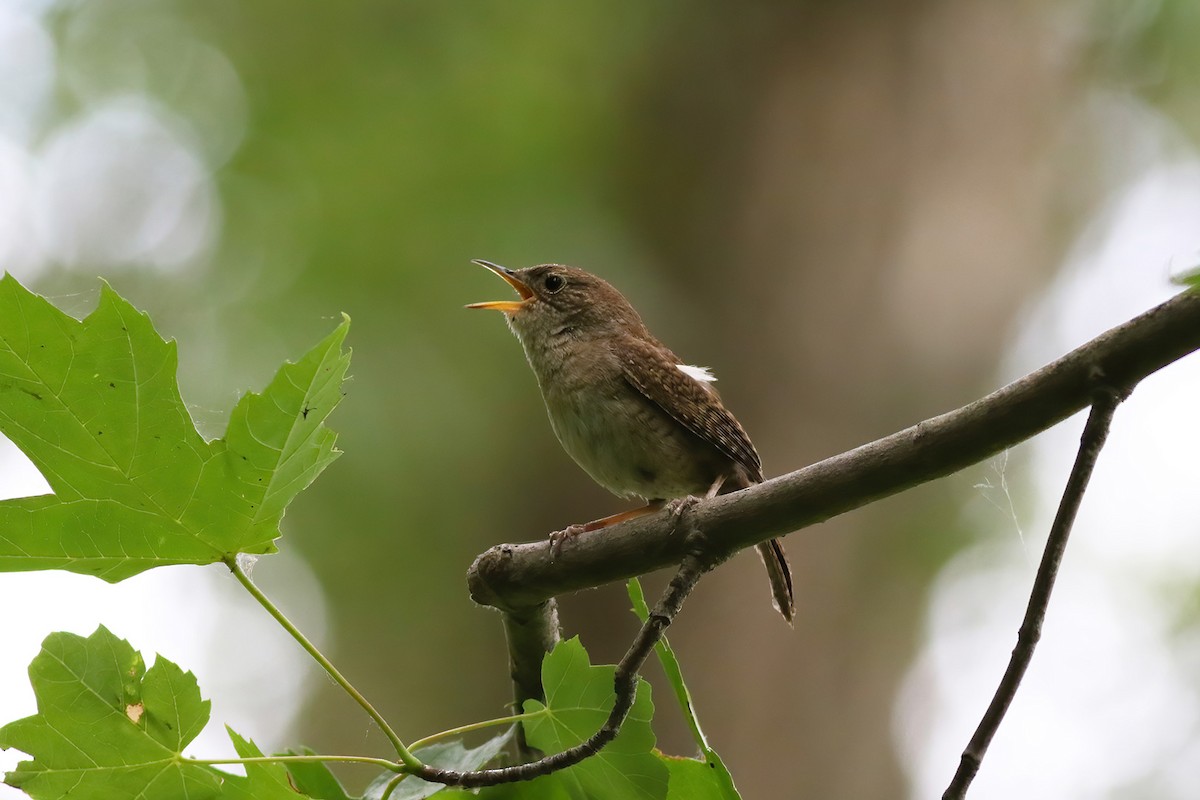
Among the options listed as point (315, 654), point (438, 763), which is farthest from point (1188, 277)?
point (438, 763)

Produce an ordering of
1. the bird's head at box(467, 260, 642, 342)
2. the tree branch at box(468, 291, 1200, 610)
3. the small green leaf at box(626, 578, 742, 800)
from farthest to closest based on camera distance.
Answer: the bird's head at box(467, 260, 642, 342) → the small green leaf at box(626, 578, 742, 800) → the tree branch at box(468, 291, 1200, 610)

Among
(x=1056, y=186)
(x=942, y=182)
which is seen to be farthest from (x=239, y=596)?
(x=1056, y=186)

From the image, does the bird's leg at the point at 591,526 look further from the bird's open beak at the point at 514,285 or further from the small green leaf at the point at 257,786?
the bird's open beak at the point at 514,285

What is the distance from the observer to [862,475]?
1.71m

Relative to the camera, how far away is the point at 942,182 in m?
6.56

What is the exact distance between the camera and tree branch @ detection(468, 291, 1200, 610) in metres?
1.46

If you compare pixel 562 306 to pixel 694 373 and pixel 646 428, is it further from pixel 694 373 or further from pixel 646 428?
pixel 646 428

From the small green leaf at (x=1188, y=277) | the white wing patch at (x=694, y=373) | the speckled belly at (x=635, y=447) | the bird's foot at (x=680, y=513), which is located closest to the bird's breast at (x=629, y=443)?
the speckled belly at (x=635, y=447)

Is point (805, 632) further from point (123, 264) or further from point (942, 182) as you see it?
point (123, 264)

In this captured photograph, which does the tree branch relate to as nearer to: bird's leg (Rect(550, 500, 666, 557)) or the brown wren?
bird's leg (Rect(550, 500, 666, 557))

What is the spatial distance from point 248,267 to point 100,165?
131cm

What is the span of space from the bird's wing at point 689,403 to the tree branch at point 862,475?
1514mm

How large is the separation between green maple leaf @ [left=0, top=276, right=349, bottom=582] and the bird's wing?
6.76 ft

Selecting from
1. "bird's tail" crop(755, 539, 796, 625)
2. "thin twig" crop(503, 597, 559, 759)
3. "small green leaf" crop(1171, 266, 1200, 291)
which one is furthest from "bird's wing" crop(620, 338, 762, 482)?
"small green leaf" crop(1171, 266, 1200, 291)
